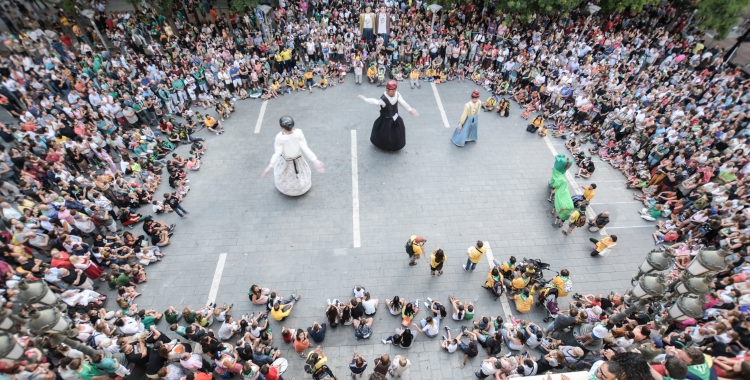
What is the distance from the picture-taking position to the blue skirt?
40.8ft

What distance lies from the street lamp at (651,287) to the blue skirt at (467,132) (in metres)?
7.52

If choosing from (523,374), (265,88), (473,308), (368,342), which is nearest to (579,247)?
(473,308)

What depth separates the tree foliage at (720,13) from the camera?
49.7ft

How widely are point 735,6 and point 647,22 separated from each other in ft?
12.0

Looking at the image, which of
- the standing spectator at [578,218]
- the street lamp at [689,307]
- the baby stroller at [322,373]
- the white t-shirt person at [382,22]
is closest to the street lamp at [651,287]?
the street lamp at [689,307]

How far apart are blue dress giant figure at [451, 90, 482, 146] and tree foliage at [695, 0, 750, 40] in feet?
41.8

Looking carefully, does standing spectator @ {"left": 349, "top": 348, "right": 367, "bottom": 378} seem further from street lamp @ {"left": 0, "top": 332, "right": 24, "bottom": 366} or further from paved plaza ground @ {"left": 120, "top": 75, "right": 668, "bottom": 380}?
street lamp @ {"left": 0, "top": 332, "right": 24, "bottom": 366}

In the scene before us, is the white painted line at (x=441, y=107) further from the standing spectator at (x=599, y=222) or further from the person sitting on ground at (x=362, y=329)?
the person sitting on ground at (x=362, y=329)

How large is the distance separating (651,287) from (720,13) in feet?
56.7

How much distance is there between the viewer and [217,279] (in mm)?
8898

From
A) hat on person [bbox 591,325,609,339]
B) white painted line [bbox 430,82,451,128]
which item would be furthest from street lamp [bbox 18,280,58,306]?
white painted line [bbox 430,82,451,128]

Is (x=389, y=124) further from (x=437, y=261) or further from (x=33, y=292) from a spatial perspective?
(x=33, y=292)

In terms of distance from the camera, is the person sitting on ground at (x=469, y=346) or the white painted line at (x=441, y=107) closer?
the person sitting on ground at (x=469, y=346)

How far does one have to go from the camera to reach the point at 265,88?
51.0 feet
